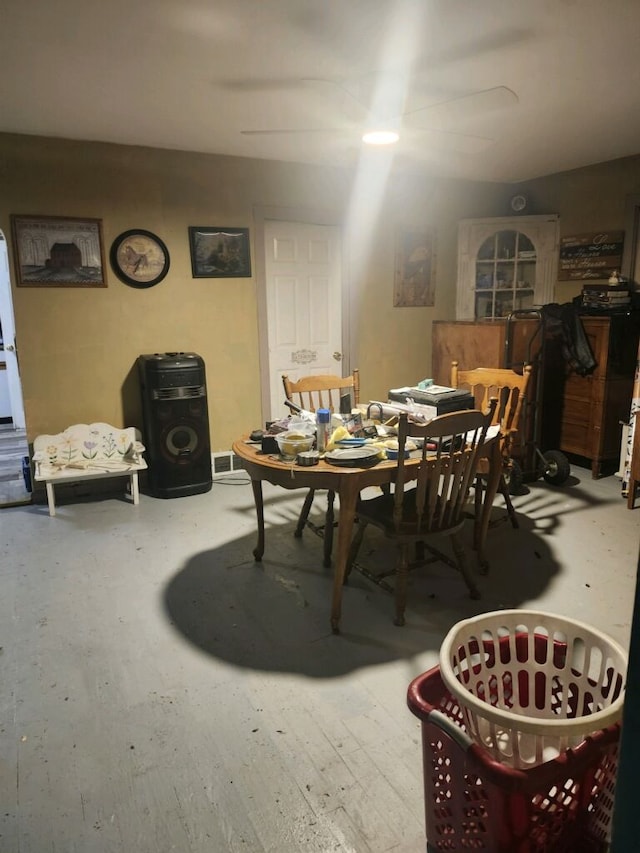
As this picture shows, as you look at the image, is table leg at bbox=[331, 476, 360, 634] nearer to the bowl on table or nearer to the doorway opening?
the bowl on table

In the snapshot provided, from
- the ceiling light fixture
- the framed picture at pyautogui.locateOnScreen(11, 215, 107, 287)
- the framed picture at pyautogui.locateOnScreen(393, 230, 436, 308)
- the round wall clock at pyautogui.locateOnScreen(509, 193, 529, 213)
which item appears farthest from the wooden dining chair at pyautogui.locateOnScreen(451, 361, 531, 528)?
the framed picture at pyautogui.locateOnScreen(11, 215, 107, 287)

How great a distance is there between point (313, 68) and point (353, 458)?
1881mm

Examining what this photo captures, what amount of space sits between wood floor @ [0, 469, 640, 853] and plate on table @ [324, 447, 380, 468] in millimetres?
721

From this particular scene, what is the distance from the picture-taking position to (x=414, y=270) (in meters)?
5.34

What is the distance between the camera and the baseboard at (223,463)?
462 cm

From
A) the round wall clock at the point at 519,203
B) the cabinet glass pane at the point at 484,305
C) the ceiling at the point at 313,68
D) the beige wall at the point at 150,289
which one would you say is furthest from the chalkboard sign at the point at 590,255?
the beige wall at the point at 150,289

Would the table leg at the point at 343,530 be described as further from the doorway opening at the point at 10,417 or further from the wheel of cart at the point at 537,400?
the doorway opening at the point at 10,417

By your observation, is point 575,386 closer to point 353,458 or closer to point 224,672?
point 353,458

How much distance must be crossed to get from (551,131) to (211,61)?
2397 millimetres

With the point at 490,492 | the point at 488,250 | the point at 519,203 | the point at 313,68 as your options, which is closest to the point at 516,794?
the point at 490,492

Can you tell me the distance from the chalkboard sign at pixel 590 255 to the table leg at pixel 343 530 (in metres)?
3.74

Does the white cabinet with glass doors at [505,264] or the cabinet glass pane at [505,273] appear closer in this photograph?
the white cabinet with glass doors at [505,264]

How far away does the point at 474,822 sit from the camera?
49.1 inches

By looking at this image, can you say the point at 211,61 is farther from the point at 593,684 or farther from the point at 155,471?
the point at 593,684
